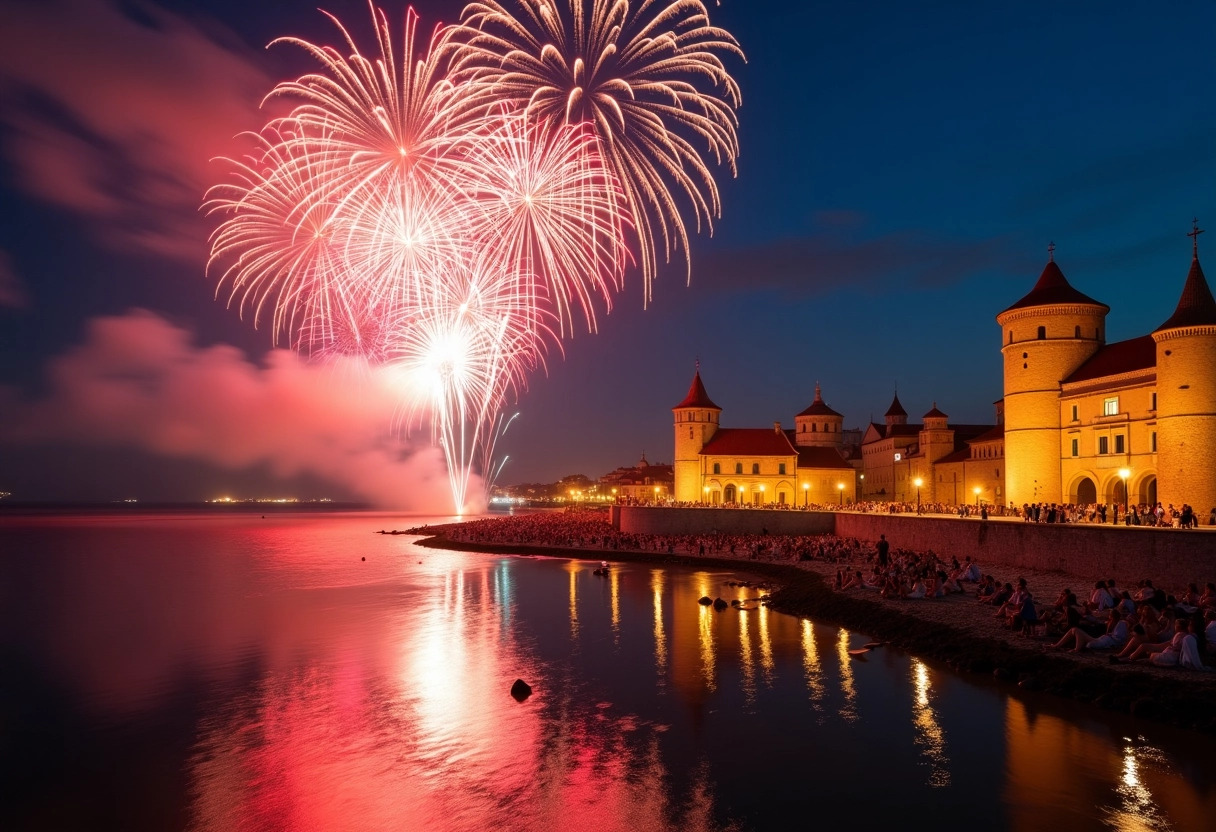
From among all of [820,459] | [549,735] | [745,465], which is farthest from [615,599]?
[820,459]

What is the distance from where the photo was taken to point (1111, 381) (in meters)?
38.8

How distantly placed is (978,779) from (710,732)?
4.64 m

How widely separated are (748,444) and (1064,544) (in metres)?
44.4

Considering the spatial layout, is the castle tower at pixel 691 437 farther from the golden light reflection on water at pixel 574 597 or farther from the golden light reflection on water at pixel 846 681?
the golden light reflection on water at pixel 846 681

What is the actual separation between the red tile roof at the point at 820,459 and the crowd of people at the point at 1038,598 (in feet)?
68.6

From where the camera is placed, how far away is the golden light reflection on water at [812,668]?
56.3ft

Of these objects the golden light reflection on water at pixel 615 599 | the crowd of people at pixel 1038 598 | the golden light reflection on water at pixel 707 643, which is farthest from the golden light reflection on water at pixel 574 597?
the crowd of people at pixel 1038 598

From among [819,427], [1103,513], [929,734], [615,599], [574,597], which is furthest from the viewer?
[819,427]

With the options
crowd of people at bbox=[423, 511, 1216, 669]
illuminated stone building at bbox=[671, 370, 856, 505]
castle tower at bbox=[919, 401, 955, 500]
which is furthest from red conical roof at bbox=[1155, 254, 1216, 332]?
illuminated stone building at bbox=[671, 370, 856, 505]

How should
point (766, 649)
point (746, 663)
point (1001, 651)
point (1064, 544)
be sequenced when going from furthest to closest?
point (1064, 544)
point (766, 649)
point (746, 663)
point (1001, 651)

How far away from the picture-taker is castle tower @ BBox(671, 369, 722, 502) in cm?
7112

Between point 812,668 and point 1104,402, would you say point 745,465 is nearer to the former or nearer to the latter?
point 1104,402

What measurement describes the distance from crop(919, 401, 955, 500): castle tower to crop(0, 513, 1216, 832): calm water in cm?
4488

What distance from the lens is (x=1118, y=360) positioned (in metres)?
39.7
